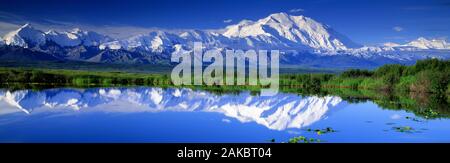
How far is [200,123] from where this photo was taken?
1427cm

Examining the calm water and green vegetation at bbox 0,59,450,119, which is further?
green vegetation at bbox 0,59,450,119

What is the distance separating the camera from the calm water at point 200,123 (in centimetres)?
1184

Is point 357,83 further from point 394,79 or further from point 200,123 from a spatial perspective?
point 200,123

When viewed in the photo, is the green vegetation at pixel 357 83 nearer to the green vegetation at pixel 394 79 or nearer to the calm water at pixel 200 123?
the green vegetation at pixel 394 79

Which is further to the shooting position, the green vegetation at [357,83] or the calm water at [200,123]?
the green vegetation at [357,83]

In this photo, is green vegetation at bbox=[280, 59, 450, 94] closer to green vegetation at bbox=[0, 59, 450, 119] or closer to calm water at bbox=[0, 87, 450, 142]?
green vegetation at bbox=[0, 59, 450, 119]

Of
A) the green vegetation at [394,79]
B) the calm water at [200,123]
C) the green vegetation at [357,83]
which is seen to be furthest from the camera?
the green vegetation at [394,79]

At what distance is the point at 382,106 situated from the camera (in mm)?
21219

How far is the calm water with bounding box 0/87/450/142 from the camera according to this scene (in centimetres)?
1184

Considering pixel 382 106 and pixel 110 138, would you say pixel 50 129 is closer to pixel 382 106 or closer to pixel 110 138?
pixel 110 138

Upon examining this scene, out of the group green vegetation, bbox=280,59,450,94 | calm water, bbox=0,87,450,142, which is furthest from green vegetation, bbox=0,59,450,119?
calm water, bbox=0,87,450,142

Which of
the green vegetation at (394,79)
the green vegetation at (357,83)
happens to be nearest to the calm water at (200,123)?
the green vegetation at (357,83)
